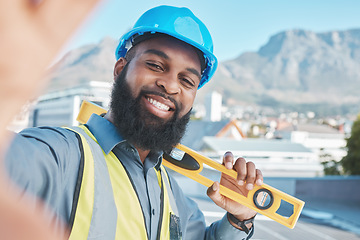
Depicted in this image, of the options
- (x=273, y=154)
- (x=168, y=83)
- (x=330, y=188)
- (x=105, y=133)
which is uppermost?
(x=273, y=154)

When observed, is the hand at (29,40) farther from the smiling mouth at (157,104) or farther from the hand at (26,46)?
the smiling mouth at (157,104)

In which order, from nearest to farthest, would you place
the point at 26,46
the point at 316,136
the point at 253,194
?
the point at 26,46 → the point at 253,194 → the point at 316,136

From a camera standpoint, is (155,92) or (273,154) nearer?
(155,92)

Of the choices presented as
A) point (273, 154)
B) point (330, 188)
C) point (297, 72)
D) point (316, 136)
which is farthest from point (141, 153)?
point (297, 72)

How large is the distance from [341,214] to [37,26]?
7142 mm

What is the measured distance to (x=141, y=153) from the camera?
1009 mm

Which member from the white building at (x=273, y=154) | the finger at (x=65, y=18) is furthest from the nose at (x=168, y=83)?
the white building at (x=273, y=154)

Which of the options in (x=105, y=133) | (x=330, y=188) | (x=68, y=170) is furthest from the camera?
(x=330, y=188)

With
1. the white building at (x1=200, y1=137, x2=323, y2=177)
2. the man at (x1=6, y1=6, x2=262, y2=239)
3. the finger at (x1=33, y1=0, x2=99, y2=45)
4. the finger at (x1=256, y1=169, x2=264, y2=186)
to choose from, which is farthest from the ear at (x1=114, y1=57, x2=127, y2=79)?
the white building at (x1=200, y1=137, x2=323, y2=177)

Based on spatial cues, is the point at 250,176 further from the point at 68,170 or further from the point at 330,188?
the point at 330,188

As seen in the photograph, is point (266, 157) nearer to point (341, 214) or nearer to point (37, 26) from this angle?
point (341, 214)

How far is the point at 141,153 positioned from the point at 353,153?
8499 mm

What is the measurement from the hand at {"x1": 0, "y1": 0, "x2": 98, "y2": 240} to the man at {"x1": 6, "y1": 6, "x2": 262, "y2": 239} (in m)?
0.33

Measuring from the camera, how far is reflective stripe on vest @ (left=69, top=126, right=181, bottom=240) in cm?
64
